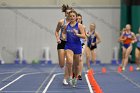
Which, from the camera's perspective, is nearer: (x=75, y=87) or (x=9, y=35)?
(x=75, y=87)

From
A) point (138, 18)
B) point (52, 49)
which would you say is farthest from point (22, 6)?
point (138, 18)

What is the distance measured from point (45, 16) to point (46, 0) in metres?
0.97

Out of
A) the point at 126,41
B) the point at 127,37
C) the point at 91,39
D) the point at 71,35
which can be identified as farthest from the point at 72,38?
the point at 127,37

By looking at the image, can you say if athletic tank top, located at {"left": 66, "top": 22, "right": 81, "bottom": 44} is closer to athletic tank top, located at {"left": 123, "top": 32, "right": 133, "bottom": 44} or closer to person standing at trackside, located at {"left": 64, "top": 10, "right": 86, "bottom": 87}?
person standing at trackside, located at {"left": 64, "top": 10, "right": 86, "bottom": 87}

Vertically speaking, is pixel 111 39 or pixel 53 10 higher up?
pixel 53 10

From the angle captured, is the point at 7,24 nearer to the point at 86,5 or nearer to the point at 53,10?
the point at 53,10

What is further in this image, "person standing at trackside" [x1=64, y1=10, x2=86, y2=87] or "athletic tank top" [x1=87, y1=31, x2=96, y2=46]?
"athletic tank top" [x1=87, y1=31, x2=96, y2=46]

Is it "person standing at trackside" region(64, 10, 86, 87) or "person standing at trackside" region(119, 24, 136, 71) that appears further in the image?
"person standing at trackside" region(119, 24, 136, 71)

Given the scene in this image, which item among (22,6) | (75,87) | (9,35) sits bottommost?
(75,87)

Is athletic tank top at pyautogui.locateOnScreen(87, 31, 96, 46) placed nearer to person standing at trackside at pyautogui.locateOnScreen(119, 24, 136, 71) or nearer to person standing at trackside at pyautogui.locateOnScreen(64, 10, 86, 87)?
person standing at trackside at pyautogui.locateOnScreen(119, 24, 136, 71)

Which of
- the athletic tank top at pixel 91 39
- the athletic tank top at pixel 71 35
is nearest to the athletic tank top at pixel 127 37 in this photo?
the athletic tank top at pixel 91 39

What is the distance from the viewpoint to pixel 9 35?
85.7ft

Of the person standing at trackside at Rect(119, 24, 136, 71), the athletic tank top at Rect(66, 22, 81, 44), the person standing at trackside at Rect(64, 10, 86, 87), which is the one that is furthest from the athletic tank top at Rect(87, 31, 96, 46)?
the athletic tank top at Rect(66, 22, 81, 44)

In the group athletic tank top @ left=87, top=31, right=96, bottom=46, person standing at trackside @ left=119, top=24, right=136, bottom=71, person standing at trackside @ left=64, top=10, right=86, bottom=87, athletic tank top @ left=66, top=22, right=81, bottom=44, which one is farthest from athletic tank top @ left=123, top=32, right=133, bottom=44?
athletic tank top @ left=66, top=22, right=81, bottom=44
